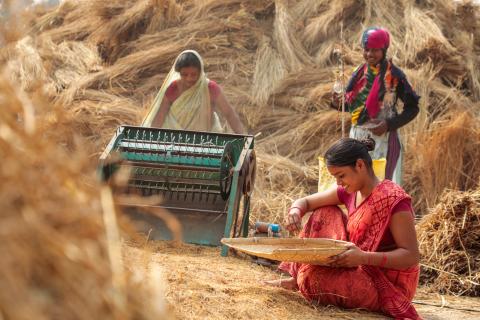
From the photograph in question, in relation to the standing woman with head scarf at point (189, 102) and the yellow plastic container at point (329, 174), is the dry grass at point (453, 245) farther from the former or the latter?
the standing woman with head scarf at point (189, 102)

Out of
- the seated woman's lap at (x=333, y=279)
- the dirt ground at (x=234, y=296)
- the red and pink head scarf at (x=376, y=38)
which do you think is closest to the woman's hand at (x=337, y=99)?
the red and pink head scarf at (x=376, y=38)

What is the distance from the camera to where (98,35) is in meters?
12.3

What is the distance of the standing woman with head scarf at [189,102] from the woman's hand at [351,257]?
3399 millimetres

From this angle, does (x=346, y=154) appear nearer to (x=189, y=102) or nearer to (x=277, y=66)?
(x=189, y=102)

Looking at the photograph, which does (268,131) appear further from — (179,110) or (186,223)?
(186,223)

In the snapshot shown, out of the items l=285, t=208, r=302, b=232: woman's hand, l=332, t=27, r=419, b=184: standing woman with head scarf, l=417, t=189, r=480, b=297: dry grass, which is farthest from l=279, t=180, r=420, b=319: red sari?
l=332, t=27, r=419, b=184: standing woman with head scarf

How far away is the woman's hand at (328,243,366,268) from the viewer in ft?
14.6

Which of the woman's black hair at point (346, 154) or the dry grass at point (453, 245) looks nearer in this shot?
the woman's black hair at point (346, 154)

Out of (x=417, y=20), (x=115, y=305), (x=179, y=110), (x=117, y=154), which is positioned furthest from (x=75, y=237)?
→ (x=417, y=20)

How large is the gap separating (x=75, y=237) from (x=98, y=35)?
34.9 feet

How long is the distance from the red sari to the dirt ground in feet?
0.22

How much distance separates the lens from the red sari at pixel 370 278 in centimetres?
462

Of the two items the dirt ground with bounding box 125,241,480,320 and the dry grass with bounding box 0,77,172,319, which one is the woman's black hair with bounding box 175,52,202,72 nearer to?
the dirt ground with bounding box 125,241,480,320

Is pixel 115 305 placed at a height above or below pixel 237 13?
below
